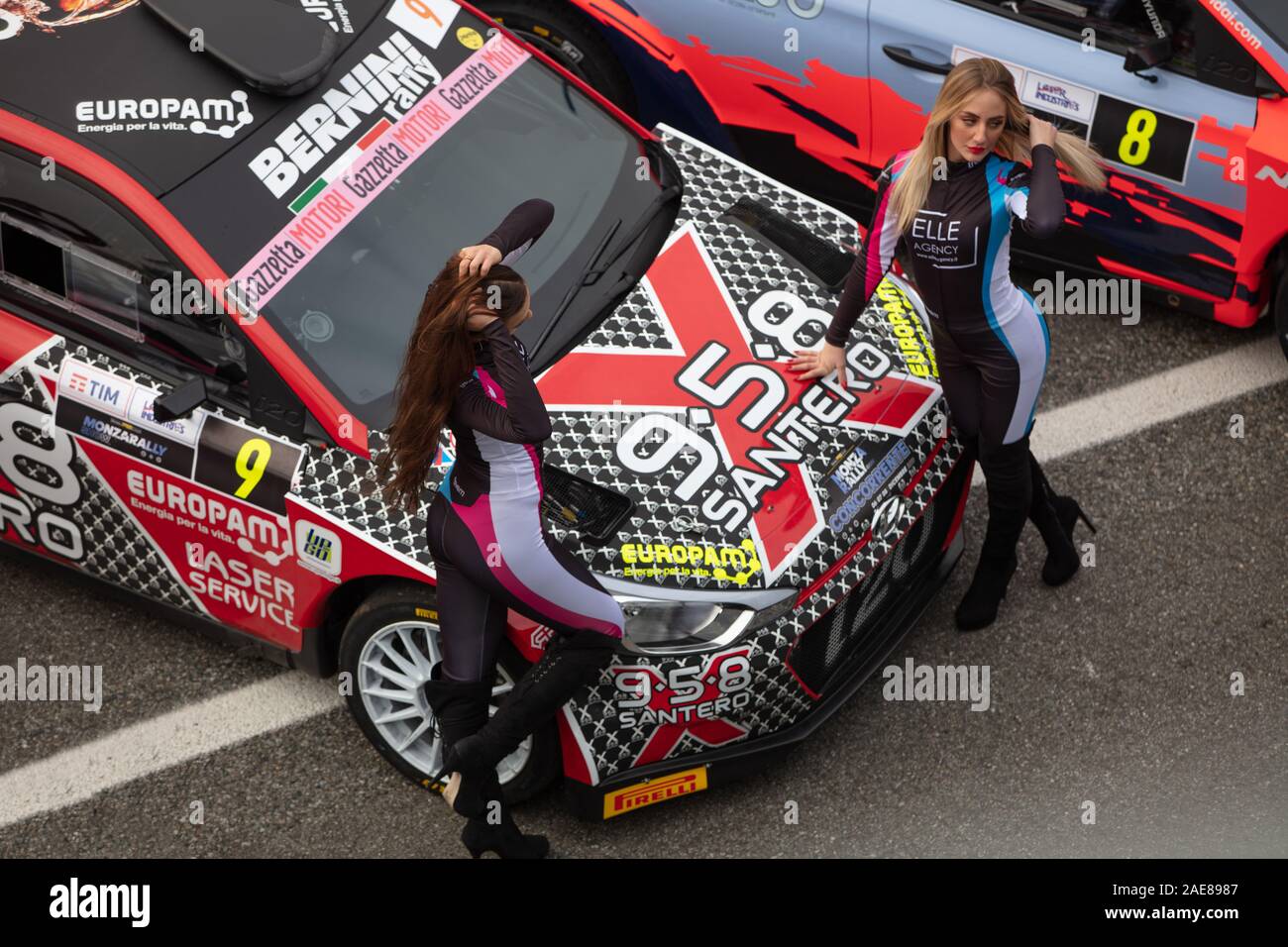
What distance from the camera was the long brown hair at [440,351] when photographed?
13.3 ft

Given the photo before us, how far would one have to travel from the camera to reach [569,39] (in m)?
6.85

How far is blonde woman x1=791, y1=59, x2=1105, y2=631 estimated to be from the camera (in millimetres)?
4660

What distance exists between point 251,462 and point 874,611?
1.90m

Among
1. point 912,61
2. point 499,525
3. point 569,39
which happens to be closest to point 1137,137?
point 912,61

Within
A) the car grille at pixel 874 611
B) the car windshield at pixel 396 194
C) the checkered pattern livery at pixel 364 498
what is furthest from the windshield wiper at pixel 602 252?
the car grille at pixel 874 611

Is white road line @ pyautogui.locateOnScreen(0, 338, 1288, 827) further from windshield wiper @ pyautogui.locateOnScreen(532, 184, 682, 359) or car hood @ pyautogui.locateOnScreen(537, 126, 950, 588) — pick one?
windshield wiper @ pyautogui.locateOnScreen(532, 184, 682, 359)

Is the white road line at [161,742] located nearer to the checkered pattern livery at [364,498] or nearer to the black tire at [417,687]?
the black tire at [417,687]

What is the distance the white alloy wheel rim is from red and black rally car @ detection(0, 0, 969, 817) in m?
0.01

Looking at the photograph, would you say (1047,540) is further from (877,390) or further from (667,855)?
(667,855)

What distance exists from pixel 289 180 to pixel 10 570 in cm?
191

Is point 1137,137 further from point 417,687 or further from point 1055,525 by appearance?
point 417,687

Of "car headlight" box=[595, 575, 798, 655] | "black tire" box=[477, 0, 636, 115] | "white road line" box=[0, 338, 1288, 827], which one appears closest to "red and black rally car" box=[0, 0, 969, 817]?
"car headlight" box=[595, 575, 798, 655]

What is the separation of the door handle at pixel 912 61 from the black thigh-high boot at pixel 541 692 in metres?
2.93

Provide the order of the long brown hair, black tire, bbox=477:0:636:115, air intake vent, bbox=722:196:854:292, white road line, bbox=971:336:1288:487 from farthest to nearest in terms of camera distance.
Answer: black tire, bbox=477:0:636:115, white road line, bbox=971:336:1288:487, air intake vent, bbox=722:196:854:292, the long brown hair
